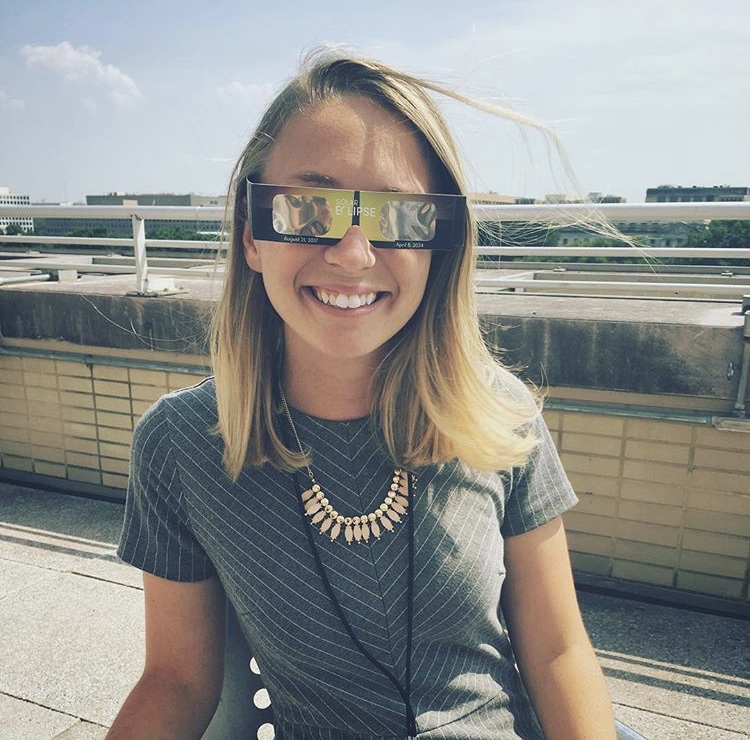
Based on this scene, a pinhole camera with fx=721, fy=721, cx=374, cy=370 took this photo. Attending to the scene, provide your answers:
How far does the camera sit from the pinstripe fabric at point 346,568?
136 cm

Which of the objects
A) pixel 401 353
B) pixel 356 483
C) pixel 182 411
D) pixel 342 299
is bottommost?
pixel 356 483

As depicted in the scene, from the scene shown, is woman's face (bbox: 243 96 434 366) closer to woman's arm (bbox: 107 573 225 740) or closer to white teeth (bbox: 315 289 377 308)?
white teeth (bbox: 315 289 377 308)

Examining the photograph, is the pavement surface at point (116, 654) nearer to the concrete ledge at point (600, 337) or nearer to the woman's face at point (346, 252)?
the concrete ledge at point (600, 337)

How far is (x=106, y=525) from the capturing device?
440cm

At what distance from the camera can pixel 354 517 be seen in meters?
1.41

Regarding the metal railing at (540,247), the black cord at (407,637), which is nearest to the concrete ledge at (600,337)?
the metal railing at (540,247)

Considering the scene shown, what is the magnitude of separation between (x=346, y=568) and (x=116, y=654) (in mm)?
2231

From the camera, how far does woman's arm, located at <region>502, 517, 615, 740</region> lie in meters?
1.43

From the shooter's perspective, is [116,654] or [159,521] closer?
[159,521]

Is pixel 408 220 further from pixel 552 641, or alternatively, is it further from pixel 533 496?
pixel 552 641

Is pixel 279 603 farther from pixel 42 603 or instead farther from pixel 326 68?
pixel 42 603

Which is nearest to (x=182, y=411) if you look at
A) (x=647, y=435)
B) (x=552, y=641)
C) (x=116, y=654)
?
(x=552, y=641)

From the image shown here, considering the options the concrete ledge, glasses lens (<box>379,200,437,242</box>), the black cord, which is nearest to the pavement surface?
the concrete ledge

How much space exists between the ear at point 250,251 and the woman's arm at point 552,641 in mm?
787
